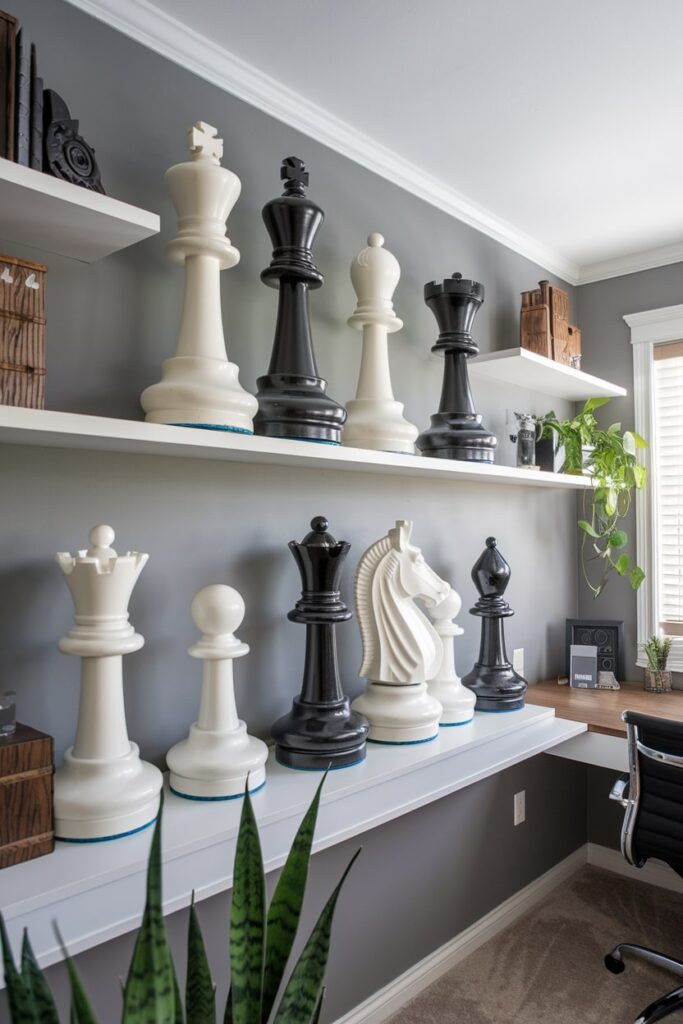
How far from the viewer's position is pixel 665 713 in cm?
241

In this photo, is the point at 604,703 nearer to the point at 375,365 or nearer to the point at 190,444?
the point at 375,365

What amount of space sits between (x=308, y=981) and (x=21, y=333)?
101cm

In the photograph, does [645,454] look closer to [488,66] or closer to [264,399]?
[488,66]

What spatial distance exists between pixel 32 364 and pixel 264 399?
55 centimetres

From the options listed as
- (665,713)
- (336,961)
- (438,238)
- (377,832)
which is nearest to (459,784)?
(377,832)

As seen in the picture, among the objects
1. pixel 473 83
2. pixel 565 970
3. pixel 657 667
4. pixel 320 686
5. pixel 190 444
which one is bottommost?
pixel 565 970

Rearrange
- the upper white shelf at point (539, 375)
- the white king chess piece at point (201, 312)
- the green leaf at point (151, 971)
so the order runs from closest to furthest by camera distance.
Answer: the green leaf at point (151, 971) < the white king chess piece at point (201, 312) < the upper white shelf at point (539, 375)

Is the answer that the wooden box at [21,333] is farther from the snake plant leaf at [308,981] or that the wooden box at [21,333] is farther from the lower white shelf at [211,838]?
the snake plant leaf at [308,981]

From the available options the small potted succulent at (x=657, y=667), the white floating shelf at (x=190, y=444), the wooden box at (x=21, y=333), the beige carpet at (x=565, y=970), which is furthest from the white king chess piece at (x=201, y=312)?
the small potted succulent at (x=657, y=667)

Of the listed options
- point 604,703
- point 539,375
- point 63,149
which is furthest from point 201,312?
point 604,703

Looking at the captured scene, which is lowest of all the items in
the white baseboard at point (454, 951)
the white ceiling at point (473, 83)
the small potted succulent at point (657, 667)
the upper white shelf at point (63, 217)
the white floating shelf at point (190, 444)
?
the white baseboard at point (454, 951)

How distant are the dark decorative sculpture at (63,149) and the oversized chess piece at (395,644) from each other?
106 cm

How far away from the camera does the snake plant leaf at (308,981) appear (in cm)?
87

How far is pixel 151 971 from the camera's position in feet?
2.26
